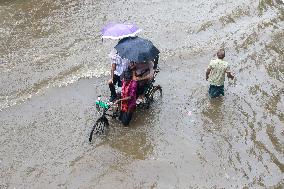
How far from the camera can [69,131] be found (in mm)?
9961

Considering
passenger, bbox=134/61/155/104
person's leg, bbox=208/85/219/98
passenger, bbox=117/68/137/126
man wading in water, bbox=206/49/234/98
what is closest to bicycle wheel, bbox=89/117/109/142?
passenger, bbox=117/68/137/126

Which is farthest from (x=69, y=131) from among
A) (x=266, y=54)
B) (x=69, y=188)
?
(x=266, y=54)

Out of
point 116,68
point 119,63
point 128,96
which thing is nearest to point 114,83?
point 116,68

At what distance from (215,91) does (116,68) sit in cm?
266

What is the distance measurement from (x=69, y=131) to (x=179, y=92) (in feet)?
10.4

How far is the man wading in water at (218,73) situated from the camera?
10.4 metres

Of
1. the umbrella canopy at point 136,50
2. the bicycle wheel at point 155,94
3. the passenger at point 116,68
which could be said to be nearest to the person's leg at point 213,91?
the bicycle wheel at point 155,94

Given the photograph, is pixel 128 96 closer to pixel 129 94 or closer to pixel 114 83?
pixel 129 94

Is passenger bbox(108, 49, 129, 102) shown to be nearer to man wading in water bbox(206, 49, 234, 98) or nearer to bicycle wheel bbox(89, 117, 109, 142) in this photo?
bicycle wheel bbox(89, 117, 109, 142)

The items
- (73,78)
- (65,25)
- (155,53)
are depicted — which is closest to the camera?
(155,53)

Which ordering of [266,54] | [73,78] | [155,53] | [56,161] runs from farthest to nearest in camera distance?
[266,54], [73,78], [155,53], [56,161]

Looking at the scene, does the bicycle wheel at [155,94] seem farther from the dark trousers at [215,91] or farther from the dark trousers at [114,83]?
the dark trousers at [215,91]

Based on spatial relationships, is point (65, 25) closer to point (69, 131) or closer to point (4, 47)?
point (4, 47)

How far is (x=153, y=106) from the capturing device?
10.9m
